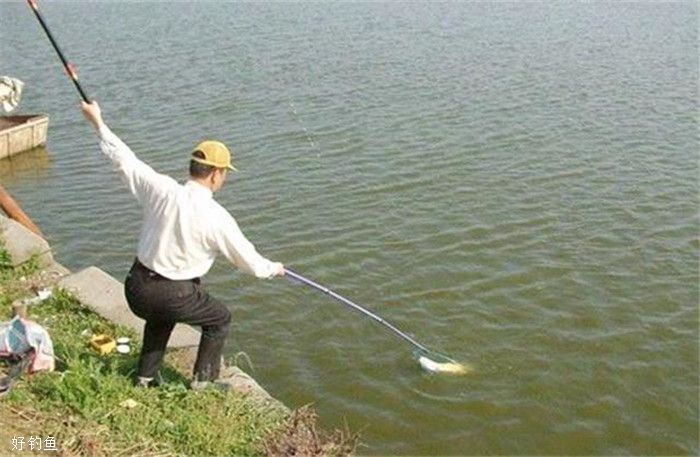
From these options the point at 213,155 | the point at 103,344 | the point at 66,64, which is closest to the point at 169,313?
the point at 213,155

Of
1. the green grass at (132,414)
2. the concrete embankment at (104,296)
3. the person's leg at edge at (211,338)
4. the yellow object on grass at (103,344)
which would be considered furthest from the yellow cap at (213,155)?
the yellow object on grass at (103,344)

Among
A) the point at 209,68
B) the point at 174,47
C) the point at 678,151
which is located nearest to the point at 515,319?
the point at 678,151

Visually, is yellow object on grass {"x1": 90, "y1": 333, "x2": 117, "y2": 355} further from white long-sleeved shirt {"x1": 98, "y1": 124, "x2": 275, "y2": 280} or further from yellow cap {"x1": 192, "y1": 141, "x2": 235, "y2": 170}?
yellow cap {"x1": 192, "y1": 141, "x2": 235, "y2": 170}

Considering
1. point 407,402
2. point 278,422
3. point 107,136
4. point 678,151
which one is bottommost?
point 407,402

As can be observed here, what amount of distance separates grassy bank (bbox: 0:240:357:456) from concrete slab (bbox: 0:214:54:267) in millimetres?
2467

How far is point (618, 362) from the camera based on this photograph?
739 cm

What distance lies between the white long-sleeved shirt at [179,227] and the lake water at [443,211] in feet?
7.65

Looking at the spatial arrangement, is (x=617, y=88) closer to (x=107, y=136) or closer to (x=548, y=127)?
(x=548, y=127)

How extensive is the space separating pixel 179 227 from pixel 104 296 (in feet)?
9.39

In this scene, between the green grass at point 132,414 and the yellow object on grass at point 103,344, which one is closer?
the green grass at point 132,414

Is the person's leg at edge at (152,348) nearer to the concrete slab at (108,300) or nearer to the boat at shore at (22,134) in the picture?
the concrete slab at (108,300)

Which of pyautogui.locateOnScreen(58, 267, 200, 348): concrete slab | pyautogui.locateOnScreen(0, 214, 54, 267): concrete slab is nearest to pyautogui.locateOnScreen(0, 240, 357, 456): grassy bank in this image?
pyautogui.locateOnScreen(58, 267, 200, 348): concrete slab

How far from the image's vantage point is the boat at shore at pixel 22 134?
1440cm

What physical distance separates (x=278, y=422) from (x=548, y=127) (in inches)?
403
